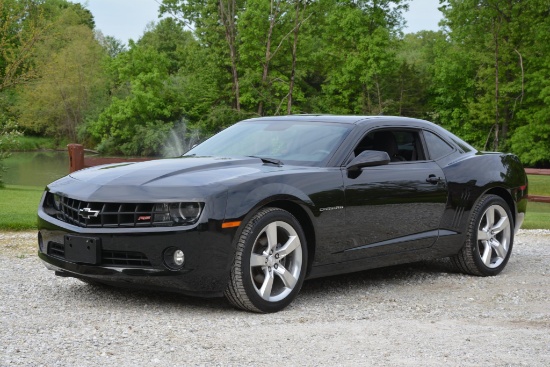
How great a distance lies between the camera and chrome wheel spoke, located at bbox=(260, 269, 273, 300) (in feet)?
20.6

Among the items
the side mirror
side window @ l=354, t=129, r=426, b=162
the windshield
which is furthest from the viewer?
side window @ l=354, t=129, r=426, b=162

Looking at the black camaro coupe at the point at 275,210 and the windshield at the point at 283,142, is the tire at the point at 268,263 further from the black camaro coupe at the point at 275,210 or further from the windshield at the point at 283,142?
the windshield at the point at 283,142

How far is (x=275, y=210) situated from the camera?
251 inches

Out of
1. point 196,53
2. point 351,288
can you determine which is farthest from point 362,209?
point 196,53

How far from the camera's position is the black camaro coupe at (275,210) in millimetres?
6051

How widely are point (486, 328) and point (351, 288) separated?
1.89 m

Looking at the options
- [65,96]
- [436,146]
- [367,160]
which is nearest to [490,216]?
[436,146]

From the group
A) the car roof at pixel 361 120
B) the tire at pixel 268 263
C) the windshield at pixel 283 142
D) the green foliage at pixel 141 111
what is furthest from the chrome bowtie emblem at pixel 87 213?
the green foliage at pixel 141 111

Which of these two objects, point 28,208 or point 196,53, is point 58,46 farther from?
point 28,208

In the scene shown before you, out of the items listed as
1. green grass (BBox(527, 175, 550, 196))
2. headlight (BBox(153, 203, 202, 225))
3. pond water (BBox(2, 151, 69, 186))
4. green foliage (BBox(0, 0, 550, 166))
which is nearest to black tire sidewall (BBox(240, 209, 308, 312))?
headlight (BBox(153, 203, 202, 225))

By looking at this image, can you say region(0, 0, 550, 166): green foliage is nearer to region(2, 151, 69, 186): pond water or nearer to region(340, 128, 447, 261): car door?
region(2, 151, 69, 186): pond water

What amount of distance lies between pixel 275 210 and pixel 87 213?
1.38 meters

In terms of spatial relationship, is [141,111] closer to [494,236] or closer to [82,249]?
[494,236]

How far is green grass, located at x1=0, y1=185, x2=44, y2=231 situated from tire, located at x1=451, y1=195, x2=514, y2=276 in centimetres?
692
